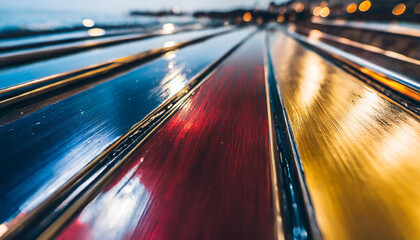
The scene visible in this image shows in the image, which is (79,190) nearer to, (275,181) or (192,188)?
(192,188)

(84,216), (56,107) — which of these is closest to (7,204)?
(84,216)

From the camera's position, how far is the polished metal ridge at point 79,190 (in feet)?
0.56

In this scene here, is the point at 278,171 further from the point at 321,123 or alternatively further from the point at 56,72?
the point at 56,72

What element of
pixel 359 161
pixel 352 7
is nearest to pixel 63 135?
pixel 359 161

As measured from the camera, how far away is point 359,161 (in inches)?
9.4

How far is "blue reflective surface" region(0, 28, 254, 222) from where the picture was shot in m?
0.20

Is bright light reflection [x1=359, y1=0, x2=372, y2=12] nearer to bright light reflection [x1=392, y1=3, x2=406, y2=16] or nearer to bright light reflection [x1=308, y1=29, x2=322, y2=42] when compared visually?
bright light reflection [x1=392, y1=3, x2=406, y2=16]

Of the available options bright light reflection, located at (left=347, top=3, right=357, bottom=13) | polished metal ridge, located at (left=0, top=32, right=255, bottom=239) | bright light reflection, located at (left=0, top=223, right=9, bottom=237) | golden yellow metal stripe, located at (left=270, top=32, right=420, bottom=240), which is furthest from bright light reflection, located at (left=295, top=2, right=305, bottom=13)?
bright light reflection, located at (left=0, top=223, right=9, bottom=237)

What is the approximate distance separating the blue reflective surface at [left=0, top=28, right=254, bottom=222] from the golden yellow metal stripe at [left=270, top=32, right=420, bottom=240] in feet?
1.05

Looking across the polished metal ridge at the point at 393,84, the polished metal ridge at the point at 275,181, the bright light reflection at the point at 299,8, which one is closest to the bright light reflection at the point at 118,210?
the polished metal ridge at the point at 275,181

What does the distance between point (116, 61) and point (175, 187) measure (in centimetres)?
67

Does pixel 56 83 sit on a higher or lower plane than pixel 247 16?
lower

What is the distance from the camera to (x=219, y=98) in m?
0.45

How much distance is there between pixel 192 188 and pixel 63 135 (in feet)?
0.86
